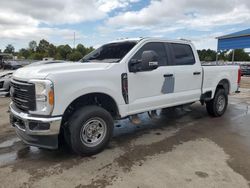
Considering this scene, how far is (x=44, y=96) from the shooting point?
3.70 metres

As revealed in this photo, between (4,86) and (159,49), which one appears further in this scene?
(4,86)

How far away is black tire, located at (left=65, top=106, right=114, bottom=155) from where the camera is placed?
13.2 feet

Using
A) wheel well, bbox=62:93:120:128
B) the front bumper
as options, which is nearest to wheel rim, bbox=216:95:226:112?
wheel well, bbox=62:93:120:128

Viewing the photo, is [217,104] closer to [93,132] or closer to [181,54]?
[181,54]

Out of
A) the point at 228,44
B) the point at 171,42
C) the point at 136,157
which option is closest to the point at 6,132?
the point at 136,157

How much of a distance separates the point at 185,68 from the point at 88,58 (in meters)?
2.21

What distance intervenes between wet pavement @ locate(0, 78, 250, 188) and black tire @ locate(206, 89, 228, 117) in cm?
97

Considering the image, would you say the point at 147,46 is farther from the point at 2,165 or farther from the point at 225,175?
the point at 2,165

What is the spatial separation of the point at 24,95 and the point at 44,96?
50cm

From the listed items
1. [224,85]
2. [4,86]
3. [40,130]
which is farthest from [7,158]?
[4,86]

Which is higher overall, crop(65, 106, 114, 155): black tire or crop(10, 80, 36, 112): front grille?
crop(10, 80, 36, 112): front grille

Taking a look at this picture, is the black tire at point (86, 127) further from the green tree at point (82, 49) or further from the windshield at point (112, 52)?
the green tree at point (82, 49)

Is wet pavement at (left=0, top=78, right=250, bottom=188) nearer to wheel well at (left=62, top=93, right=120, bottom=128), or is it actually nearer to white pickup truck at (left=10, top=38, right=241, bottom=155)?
white pickup truck at (left=10, top=38, right=241, bottom=155)

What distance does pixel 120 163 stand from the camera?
4000 millimetres
